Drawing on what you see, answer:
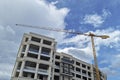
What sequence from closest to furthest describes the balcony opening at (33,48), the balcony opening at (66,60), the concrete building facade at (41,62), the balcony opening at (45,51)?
the concrete building facade at (41,62)
the balcony opening at (33,48)
the balcony opening at (45,51)
the balcony opening at (66,60)

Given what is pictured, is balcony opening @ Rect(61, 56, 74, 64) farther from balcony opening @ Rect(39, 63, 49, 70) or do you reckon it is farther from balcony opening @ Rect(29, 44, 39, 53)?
balcony opening @ Rect(29, 44, 39, 53)

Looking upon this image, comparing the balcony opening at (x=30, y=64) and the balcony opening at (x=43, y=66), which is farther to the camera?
the balcony opening at (x=43, y=66)

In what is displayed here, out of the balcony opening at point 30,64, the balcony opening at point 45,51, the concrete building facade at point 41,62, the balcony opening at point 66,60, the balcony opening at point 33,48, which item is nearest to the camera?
the concrete building facade at point 41,62

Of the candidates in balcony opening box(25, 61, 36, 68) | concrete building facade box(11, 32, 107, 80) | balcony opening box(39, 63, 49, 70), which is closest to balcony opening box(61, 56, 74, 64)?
concrete building facade box(11, 32, 107, 80)

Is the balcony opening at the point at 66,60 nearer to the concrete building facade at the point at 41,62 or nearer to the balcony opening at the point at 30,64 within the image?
the concrete building facade at the point at 41,62

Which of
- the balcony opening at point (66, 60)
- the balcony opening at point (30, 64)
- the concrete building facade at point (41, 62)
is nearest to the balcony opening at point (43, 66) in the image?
the concrete building facade at point (41, 62)

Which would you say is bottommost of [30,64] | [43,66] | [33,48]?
[43,66]

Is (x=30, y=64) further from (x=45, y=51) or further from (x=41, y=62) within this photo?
(x=45, y=51)

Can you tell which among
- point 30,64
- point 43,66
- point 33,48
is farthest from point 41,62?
point 33,48

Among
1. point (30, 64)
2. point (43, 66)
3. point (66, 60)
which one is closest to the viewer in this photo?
point (30, 64)

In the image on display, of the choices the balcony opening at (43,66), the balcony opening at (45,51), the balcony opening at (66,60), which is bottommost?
the balcony opening at (43,66)

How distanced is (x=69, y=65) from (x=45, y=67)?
46.6 ft

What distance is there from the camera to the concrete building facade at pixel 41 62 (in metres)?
60.2

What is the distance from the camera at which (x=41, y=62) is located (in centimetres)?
6275
